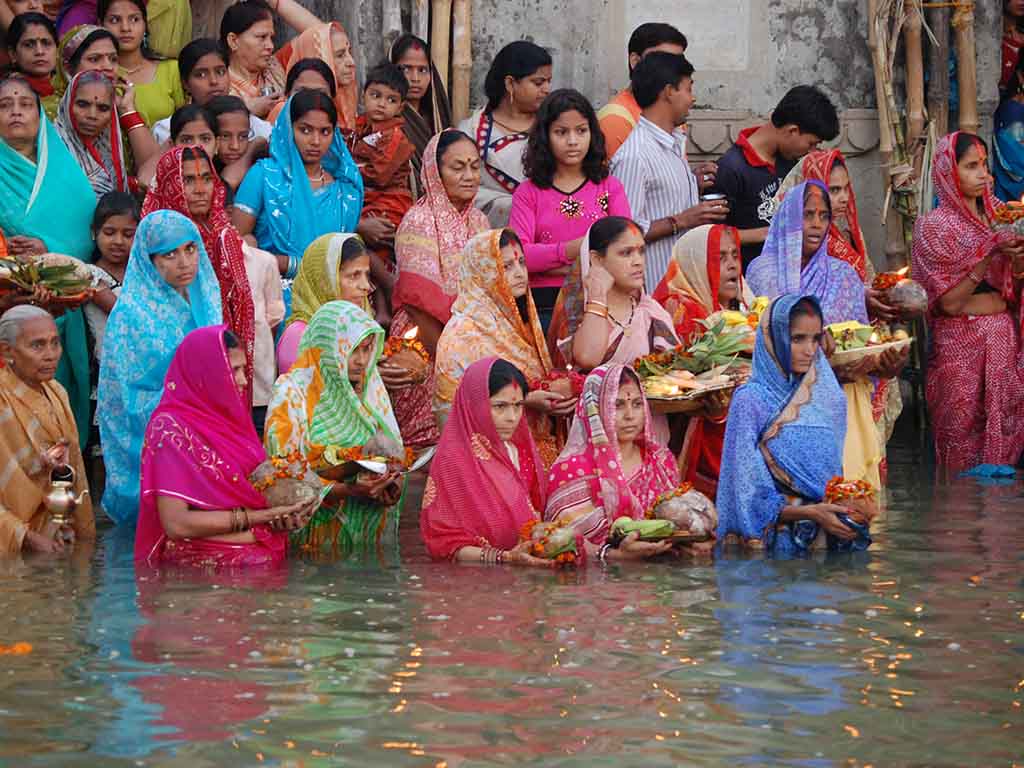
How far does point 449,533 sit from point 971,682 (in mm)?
2681

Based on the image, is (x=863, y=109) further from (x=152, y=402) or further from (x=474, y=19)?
(x=152, y=402)

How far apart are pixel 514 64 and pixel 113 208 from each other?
96.0 inches

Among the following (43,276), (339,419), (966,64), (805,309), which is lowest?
(339,419)

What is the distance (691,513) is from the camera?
25.1 feet

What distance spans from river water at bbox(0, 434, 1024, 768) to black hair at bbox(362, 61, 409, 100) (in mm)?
3525

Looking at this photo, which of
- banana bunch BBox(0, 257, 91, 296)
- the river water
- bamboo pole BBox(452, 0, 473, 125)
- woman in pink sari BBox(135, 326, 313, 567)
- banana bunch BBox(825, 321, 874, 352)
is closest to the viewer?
the river water

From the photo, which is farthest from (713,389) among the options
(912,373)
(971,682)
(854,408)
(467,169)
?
(912,373)

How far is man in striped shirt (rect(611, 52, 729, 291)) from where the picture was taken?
405 inches

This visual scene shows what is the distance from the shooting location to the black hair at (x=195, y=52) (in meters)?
10.6

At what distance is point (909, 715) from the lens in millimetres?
5340

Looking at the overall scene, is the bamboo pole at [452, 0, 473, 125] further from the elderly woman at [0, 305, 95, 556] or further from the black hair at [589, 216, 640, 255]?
the elderly woman at [0, 305, 95, 556]

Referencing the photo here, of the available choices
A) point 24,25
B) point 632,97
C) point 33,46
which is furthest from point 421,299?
point 24,25

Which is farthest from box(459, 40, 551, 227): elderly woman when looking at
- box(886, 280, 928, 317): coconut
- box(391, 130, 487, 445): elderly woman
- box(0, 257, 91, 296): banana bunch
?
box(0, 257, 91, 296): banana bunch

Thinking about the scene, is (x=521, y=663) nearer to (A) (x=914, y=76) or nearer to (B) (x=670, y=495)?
(B) (x=670, y=495)
